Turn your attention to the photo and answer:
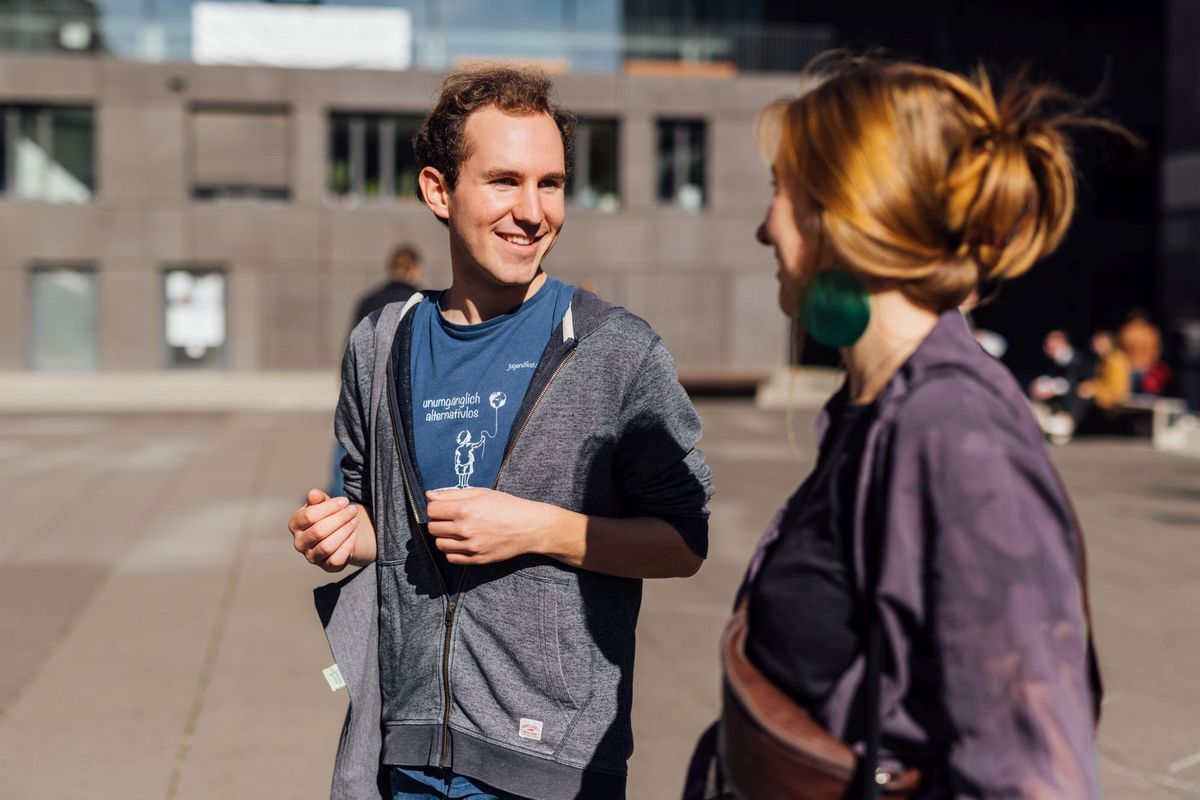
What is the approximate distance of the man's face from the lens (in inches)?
88.9

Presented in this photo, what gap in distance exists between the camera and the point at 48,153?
29453mm

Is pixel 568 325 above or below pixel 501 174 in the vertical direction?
below

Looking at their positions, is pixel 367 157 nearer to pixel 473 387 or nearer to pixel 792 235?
pixel 473 387

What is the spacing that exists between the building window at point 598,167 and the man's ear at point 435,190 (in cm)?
2919

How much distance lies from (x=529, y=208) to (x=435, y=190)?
25 centimetres

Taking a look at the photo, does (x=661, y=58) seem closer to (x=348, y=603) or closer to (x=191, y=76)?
(x=191, y=76)

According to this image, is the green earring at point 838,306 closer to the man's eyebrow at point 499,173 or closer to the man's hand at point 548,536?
the man's hand at point 548,536

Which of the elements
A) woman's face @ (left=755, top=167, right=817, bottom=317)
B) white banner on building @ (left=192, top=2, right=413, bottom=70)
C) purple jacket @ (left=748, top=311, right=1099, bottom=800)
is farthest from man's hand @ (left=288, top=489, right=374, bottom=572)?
white banner on building @ (left=192, top=2, right=413, bottom=70)

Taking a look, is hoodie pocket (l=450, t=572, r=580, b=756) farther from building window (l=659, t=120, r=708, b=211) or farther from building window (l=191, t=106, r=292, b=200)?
building window (l=659, t=120, r=708, b=211)

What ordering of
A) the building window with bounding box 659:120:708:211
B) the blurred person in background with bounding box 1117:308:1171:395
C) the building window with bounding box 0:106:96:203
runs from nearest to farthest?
the blurred person in background with bounding box 1117:308:1171:395
the building window with bounding box 0:106:96:203
the building window with bounding box 659:120:708:211

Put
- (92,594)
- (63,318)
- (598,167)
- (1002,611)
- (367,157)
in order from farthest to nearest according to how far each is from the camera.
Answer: (598,167), (367,157), (63,318), (92,594), (1002,611)

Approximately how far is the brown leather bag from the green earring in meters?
0.43

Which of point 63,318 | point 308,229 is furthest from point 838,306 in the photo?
point 63,318

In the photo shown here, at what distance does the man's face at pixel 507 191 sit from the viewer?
2258 mm
